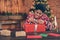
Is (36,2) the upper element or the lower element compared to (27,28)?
upper

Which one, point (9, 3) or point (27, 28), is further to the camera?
point (9, 3)

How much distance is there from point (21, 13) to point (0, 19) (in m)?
0.58

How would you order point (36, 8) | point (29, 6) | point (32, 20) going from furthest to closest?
point (29, 6) < point (36, 8) < point (32, 20)

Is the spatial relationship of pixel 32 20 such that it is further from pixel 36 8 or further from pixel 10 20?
pixel 10 20

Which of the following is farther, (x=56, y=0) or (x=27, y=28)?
(x=56, y=0)

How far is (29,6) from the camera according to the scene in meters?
4.95

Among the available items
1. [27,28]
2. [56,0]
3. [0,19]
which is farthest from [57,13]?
[27,28]

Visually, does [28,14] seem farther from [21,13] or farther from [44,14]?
[44,14]

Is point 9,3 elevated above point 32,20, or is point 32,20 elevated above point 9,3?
point 9,3

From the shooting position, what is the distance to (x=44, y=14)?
14.8ft

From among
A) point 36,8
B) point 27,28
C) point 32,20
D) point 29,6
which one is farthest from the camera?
point 29,6

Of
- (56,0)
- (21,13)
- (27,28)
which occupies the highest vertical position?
(56,0)

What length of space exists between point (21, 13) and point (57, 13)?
100cm

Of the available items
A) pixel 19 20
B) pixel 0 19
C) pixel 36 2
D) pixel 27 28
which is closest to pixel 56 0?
pixel 36 2
